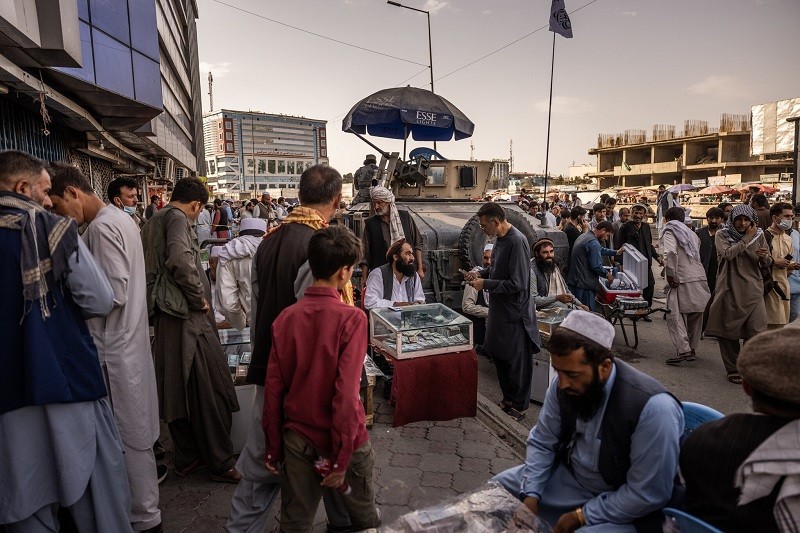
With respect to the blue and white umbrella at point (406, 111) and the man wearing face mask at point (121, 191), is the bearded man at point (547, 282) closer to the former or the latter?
the man wearing face mask at point (121, 191)

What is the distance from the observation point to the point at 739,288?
215 inches

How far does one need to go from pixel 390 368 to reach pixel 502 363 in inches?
49.4

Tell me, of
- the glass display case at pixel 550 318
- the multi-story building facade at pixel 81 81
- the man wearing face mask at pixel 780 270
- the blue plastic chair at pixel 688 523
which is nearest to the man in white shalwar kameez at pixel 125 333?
the blue plastic chair at pixel 688 523

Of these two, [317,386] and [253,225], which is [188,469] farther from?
[253,225]

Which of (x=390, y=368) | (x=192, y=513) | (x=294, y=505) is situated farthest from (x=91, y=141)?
(x=294, y=505)

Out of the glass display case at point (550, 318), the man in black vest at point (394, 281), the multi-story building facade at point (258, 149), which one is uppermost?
the multi-story building facade at point (258, 149)

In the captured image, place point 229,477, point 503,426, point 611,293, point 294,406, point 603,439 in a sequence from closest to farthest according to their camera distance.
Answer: point 603,439
point 294,406
point 229,477
point 503,426
point 611,293

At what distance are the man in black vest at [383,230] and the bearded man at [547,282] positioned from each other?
1.39 metres

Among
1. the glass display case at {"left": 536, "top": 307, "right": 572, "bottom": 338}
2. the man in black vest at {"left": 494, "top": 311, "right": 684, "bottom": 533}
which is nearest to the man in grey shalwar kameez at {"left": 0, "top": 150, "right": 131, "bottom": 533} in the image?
the man in black vest at {"left": 494, "top": 311, "right": 684, "bottom": 533}

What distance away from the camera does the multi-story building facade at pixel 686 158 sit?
33.9 meters

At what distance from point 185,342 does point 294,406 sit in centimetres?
146

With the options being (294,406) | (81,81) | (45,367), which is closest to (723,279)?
(294,406)

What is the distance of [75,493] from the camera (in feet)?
7.14

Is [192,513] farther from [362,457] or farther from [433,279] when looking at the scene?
[433,279]
